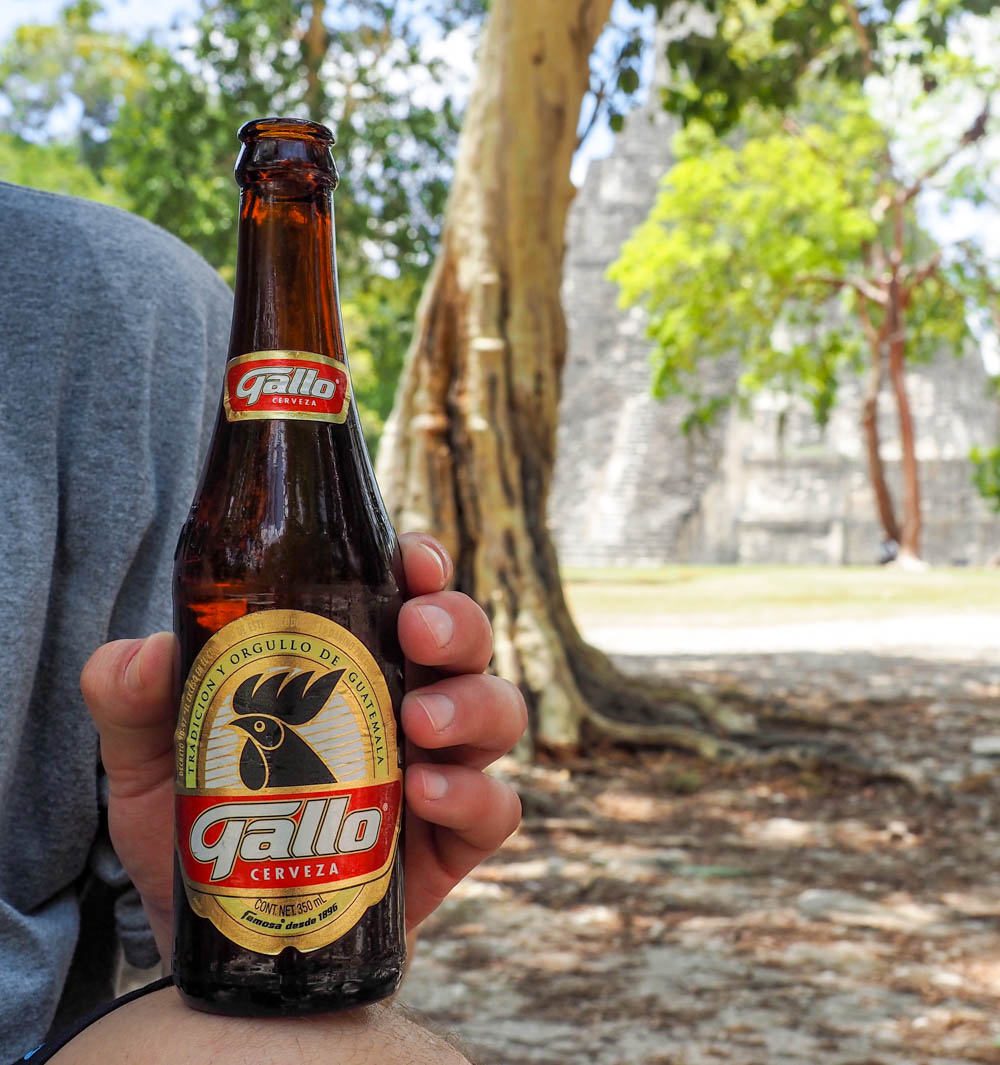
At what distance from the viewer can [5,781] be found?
146 cm

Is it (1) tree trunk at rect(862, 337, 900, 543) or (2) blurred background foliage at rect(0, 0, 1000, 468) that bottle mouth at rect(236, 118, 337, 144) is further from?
(1) tree trunk at rect(862, 337, 900, 543)

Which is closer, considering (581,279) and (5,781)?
(5,781)

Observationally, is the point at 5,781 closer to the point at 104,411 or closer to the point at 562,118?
the point at 104,411

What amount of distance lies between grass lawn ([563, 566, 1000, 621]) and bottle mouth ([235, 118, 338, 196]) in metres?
12.7

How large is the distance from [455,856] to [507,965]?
92.6 inches

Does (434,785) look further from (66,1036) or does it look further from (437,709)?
(66,1036)

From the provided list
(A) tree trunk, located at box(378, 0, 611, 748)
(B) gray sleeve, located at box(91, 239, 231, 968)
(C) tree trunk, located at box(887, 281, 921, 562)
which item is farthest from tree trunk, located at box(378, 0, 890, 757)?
(C) tree trunk, located at box(887, 281, 921, 562)

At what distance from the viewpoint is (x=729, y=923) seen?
12.7ft

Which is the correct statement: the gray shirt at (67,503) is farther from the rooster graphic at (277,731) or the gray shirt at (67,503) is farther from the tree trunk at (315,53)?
the tree trunk at (315,53)

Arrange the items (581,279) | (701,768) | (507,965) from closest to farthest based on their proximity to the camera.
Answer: (507,965)
(701,768)
(581,279)

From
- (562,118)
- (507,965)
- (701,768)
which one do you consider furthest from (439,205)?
(507,965)

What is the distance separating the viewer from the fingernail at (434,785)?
1.23 m

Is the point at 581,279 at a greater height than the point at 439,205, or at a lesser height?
greater

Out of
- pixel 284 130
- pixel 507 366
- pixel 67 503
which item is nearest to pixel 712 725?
pixel 507 366
